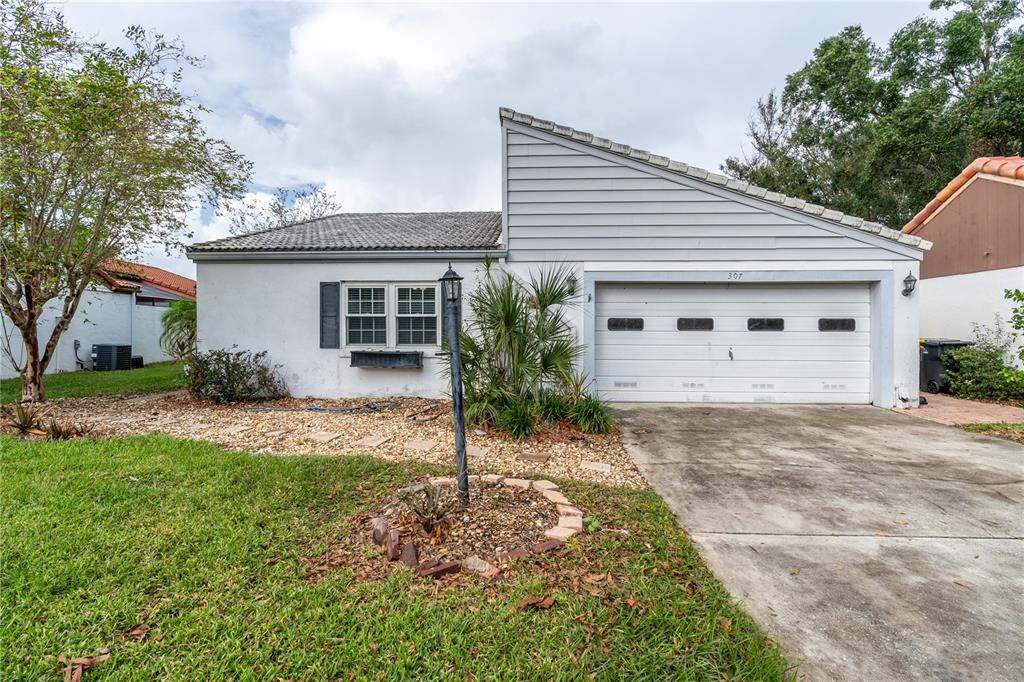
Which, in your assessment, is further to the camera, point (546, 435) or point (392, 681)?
point (546, 435)

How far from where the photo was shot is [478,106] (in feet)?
33.6

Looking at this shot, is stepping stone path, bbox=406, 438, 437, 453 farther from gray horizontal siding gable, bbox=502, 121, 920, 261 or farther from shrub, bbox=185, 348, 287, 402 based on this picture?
shrub, bbox=185, 348, 287, 402

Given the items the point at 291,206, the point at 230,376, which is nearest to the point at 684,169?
the point at 230,376

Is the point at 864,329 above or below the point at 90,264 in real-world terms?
below

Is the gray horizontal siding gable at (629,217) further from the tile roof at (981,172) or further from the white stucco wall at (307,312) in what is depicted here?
the tile roof at (981,172)

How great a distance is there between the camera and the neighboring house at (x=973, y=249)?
26.0ft

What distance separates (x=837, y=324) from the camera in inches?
286

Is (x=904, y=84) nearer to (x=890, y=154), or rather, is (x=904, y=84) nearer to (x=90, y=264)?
(x=890, y=154)

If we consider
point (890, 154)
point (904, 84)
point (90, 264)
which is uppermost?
point (904, 84)

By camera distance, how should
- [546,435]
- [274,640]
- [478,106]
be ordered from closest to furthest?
[274,640] → [546,435] → [478,106]

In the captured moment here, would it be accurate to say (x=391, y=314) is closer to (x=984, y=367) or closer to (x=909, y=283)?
(x=909, y=283)

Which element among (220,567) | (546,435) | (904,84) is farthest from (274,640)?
(904,84)

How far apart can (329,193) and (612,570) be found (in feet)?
68.6

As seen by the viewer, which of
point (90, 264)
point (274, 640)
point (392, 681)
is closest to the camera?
point (392, 681)
